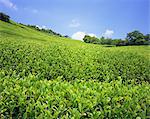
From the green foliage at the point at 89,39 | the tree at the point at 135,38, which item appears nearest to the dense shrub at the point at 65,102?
the tree at the point at 135,38

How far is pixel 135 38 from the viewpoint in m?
79.4

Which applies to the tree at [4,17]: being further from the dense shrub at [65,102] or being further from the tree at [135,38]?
the dense shrub at [65,102]

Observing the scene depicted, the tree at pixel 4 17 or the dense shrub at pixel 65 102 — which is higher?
the tree at pixel 4 17

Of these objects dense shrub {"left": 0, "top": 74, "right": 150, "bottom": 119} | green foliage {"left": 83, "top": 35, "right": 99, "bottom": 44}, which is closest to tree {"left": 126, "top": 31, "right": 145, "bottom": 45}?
green foliage {"left": 83, "top": 35, "right": 99, "bottom": 44}

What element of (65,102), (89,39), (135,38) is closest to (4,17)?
(135,38)

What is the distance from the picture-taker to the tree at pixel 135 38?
77125 millimetres

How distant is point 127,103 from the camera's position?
6.12 m

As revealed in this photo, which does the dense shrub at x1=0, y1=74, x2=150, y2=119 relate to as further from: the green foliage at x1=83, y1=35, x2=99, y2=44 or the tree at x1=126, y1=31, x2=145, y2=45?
the green foliage at x1=83, y1=35, x2=99, y2=44

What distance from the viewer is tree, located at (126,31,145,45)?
253 feet

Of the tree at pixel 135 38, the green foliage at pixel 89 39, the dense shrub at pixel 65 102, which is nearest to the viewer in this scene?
the dense shrub at pixel 65 102

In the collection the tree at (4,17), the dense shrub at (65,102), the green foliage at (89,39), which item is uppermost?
the tree at (4,17)

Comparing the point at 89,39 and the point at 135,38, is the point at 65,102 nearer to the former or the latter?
the point at 135,38

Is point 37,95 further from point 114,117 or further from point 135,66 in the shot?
point 135,66

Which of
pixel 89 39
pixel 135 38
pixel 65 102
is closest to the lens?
pixel 65 102
